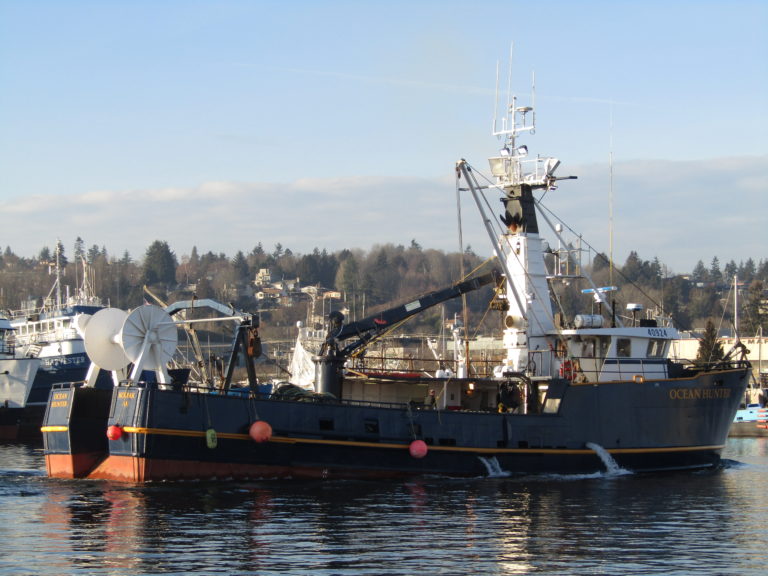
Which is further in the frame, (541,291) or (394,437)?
(541,291)

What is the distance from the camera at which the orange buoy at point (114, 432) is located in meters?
25.0

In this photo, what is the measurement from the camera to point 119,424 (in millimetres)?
25234

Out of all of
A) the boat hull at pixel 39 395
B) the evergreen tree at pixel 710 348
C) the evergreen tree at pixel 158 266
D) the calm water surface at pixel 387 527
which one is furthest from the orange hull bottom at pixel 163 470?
the evergreen tree at pixel 158 266

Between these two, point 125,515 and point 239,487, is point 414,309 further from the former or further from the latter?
point 125,515

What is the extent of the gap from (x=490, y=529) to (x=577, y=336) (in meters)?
12.1

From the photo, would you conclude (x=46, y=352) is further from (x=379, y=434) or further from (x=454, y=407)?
(x=379, y=434)

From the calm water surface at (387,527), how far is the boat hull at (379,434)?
565mm

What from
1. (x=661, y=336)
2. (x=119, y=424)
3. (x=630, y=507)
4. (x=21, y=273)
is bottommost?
(x=630, y=507)

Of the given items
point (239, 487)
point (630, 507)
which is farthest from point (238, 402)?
point (630, 507)

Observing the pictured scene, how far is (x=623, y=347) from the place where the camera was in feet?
103

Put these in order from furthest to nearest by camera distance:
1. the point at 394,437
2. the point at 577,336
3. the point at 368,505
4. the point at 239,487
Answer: the point at 577,336
the point at 394,437
the point at 239,487
the point at 368,505

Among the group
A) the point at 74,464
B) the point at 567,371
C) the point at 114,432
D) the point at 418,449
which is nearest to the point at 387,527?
the point at 418,449

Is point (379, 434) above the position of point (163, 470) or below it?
above

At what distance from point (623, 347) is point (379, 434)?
854 centimetres
